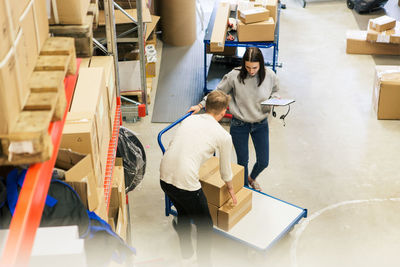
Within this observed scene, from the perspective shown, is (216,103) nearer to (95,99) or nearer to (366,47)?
(95,99)

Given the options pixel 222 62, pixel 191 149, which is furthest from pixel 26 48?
pixel 222 62

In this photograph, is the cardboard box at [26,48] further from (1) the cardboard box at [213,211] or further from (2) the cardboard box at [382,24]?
(2) the cardboard box at [382,24]

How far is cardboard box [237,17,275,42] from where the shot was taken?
7793 mm

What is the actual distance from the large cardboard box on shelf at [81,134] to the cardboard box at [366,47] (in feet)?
25.6

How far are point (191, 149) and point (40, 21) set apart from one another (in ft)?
Answer: 6.23

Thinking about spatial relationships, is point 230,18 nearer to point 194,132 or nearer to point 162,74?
point 162,74

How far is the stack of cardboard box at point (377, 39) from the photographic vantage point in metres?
10.2

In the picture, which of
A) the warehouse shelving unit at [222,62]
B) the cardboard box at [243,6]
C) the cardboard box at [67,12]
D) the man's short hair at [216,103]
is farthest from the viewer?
the cardboard box at [243,6]

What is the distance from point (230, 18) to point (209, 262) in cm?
454

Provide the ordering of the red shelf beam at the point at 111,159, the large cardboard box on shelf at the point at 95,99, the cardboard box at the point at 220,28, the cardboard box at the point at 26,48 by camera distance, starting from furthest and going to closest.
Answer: the cardboard box at the point at 220,28, the red shelf beam at the point at 111,159, the large cardboard box on shelf at the point at 95,99, the cardboard box at the point at 26,48

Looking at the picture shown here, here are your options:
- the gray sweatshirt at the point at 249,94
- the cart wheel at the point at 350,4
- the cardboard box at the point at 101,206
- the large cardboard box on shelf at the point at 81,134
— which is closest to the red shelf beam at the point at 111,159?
the cardboard box at the point at 101,206

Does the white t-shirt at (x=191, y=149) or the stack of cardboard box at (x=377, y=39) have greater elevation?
the white t-shirt at (x=191, y=149)

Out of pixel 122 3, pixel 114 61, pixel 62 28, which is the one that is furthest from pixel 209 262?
pixel 122 3

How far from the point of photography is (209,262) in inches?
205
